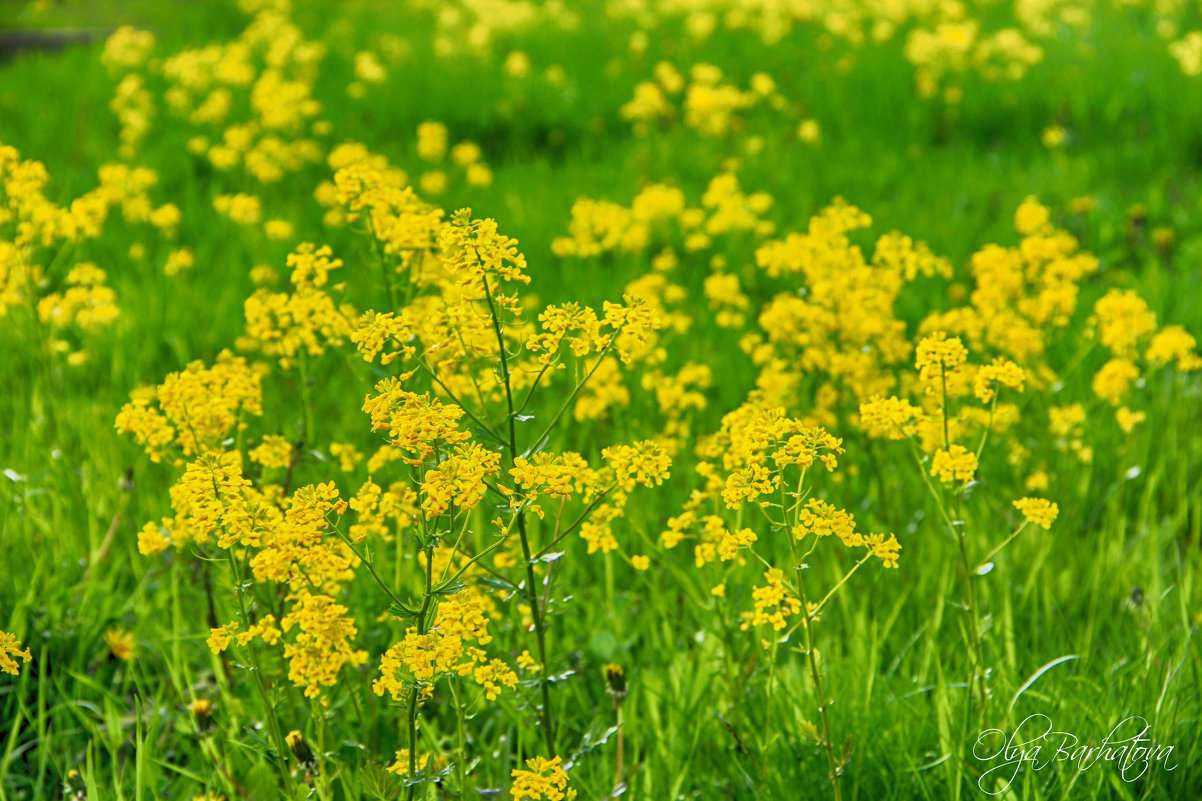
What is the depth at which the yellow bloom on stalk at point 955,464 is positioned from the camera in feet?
6.05

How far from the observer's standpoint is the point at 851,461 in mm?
3053

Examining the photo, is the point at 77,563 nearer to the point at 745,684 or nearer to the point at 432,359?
the point at 432,359

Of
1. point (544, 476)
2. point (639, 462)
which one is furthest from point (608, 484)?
point (544, 476)

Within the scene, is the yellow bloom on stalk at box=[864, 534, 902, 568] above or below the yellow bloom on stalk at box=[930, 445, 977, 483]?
below

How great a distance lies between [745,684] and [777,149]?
4.11 meters

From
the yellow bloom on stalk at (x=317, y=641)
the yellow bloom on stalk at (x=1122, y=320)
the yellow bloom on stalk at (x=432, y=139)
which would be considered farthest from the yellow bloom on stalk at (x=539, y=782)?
the yellow bloom on stalk at (x=432, y=139)

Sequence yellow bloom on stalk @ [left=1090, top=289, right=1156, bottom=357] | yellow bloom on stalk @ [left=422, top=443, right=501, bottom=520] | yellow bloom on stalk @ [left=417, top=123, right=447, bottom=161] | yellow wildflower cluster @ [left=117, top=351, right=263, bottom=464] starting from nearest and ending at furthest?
yellow bloom on stalk @ [left=422, top=443, right=501, bottom=520] → yellow wildflower cluster @ [left=117, top=351, right=263, bottom=464] → yellow bloom on stalk @ [left=1090, top=289, right=1156, bottom=357] → yellow bloom on stalk @ [left=417, top=123, right=447, bottom=161]

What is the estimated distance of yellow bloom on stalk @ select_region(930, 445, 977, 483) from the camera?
1845 millimetres

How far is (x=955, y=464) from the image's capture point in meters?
1.85

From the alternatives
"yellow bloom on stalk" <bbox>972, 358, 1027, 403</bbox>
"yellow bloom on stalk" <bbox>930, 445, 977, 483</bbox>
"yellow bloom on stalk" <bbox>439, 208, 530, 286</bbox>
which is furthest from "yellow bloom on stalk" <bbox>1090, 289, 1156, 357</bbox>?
"yellow bloom on stalk" <bbox>439, 208, 530, 286</bbox>

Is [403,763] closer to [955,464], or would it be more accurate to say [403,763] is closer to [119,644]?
[955,464]

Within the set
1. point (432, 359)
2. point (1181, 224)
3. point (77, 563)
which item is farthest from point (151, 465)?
Result: point (1181, 224)

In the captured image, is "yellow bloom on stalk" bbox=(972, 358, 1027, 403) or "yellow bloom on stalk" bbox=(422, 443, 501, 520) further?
"yellow bloom on stalk" bbox=(972, 358, 1027, 403)

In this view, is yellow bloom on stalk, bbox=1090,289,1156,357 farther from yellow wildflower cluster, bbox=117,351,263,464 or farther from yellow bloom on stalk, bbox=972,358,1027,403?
yellow wildflower cluster, bbox=117,351,263,464
